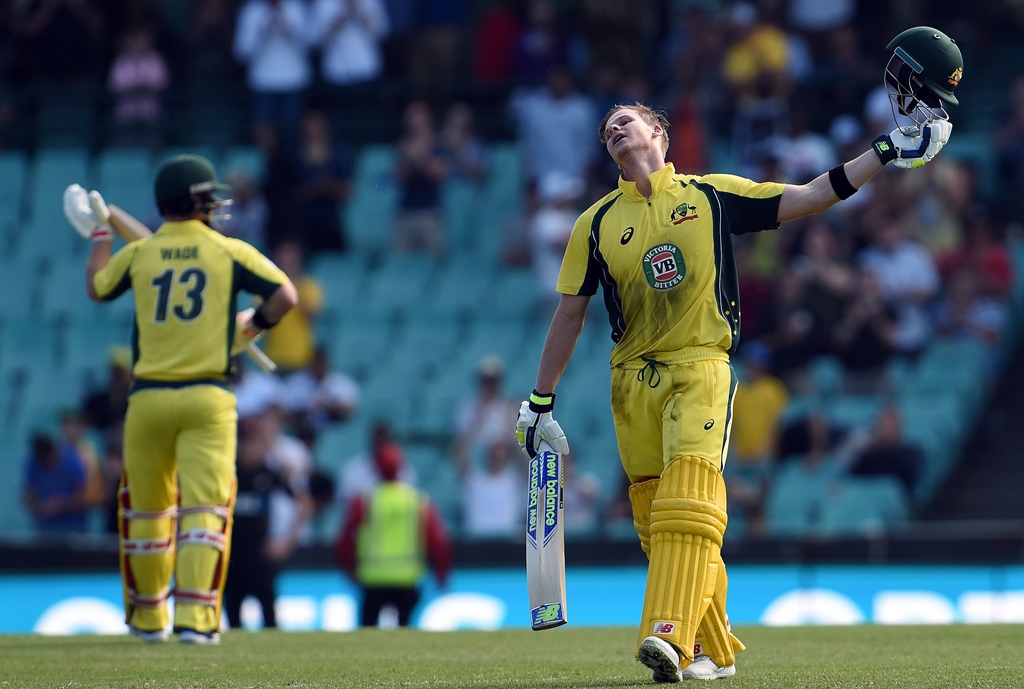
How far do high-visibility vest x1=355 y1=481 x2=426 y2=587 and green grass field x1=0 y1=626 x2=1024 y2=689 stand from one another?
2.71m

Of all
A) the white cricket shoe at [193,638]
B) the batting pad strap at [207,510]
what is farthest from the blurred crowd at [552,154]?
the white cricket shoe at [193,638]

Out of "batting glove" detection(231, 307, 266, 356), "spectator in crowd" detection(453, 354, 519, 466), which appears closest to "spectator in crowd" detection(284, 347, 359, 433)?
"spectator in crowd" detection(453, 354, 519, 466)

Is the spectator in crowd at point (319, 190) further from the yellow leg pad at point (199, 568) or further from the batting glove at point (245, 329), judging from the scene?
the yellow leg pad at point (199, 568)

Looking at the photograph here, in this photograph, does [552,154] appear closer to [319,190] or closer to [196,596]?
[319,190]

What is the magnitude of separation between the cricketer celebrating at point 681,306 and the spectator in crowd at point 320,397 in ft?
33.0

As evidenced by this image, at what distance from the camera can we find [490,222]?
63.5 ft

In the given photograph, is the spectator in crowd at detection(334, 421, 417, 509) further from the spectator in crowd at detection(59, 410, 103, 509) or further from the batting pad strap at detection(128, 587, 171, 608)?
the batting pad strap at detection(128, 587, 171, 608)

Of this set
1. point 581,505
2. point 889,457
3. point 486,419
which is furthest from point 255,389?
point 889,457

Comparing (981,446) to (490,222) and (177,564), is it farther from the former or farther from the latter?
(177,564)

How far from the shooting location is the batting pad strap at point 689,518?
21.2 ft

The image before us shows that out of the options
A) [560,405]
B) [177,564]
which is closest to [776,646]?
[177,564]

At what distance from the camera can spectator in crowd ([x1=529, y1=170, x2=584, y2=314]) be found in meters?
17.7

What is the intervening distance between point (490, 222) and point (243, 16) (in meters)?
4.26

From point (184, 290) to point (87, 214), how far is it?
103cm
